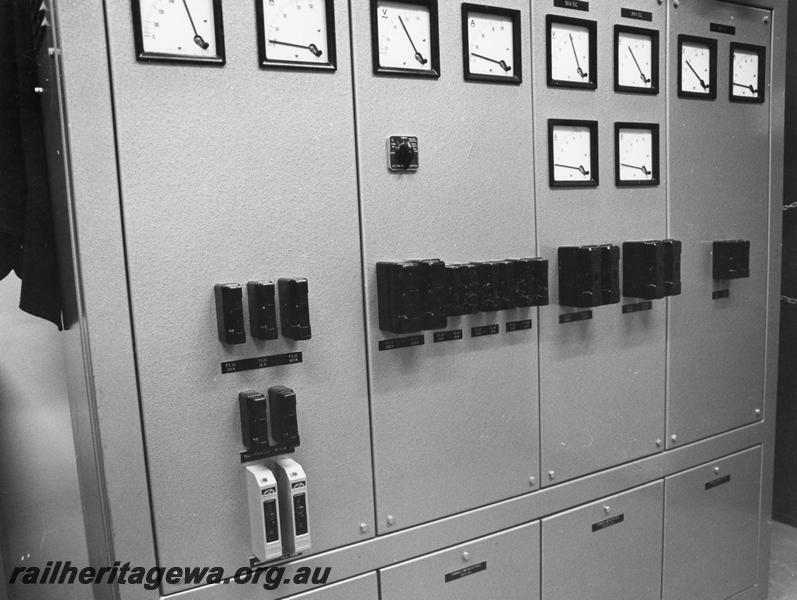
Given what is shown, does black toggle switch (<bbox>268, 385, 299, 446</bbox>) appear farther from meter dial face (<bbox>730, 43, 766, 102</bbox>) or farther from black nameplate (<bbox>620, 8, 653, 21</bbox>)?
meter dial face (<bbox>730, 43, 766, 102</bbox>)

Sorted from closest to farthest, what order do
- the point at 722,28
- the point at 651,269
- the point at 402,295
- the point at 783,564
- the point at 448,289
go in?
1. the point at 402,295
2. the point at 448,289
3. the point at 651,269
4. the point at 722,28
5. the point at 783,564

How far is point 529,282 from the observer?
178 centimetres

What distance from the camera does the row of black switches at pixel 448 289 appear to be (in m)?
1.55

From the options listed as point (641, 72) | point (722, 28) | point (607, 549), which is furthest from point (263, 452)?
point (722, 28)

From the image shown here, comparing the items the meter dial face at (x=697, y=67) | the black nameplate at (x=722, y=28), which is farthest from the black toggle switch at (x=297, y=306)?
the black nameplate at (x=722, y=28)

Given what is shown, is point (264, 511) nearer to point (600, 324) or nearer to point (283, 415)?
point (283, 415)

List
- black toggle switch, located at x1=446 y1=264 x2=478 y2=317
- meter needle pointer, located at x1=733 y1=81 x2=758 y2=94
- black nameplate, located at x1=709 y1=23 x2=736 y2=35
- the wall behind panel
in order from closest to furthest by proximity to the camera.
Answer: black toggle switch, located at x1=446 y1=264 x2=478 y2=317 → the wall behind panel → black nameplate, located at x1=709 y1=23 x2=736 y2=35 → meter needle pointer, located at x1=733 y1=81 x2=758 y2=94

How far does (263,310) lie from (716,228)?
5.45 feet

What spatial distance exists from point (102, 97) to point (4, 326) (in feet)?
3.27

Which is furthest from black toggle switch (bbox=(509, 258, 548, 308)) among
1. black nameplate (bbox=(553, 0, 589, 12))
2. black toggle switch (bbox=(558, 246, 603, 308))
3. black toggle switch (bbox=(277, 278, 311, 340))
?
black nameplate (bbox=(553, 0, 589, 12))

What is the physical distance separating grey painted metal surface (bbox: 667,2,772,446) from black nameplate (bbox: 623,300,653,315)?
111 mm

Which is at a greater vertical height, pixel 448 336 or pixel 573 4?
pixel 573 4

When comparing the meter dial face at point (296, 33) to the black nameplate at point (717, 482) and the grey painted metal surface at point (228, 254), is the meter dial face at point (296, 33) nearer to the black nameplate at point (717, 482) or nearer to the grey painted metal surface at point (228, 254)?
the grey painted metal surface at point (228, 254)

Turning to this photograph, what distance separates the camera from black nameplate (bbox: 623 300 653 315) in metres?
2.07
